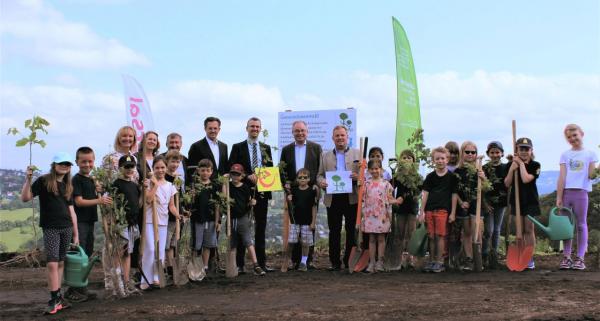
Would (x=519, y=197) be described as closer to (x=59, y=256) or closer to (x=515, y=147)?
(x=515, y=147)

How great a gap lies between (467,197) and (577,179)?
5.20 ft

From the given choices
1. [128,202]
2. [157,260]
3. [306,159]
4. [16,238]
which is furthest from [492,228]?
A: [16,238]

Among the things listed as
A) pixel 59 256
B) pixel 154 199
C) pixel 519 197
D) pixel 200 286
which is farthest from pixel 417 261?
pixel 59 256

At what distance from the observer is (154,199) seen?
782cm

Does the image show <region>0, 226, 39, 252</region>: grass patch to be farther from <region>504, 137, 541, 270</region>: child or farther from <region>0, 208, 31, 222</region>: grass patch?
<region>504, 137, 541, 270</region>: child

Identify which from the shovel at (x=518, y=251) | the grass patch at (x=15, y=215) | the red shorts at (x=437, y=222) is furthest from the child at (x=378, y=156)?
the grass patch at (x=15, y=215)

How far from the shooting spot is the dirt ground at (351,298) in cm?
619

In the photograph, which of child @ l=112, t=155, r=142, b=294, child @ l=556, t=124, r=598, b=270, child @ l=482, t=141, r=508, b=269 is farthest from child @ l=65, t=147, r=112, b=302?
child @ l=556, t=124, r=598, b=270

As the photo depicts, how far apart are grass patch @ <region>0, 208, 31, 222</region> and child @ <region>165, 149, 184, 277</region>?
3.50 m

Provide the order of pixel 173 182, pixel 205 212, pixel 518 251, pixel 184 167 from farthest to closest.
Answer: pixel 518 251 < pixel 184 167 < pixel 205 212 < pixel 173 182

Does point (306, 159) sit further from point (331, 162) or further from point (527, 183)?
point (527, 183)

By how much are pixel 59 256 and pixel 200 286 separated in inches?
79.4

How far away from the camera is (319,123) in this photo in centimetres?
1052

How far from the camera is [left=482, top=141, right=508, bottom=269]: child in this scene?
940 cm
